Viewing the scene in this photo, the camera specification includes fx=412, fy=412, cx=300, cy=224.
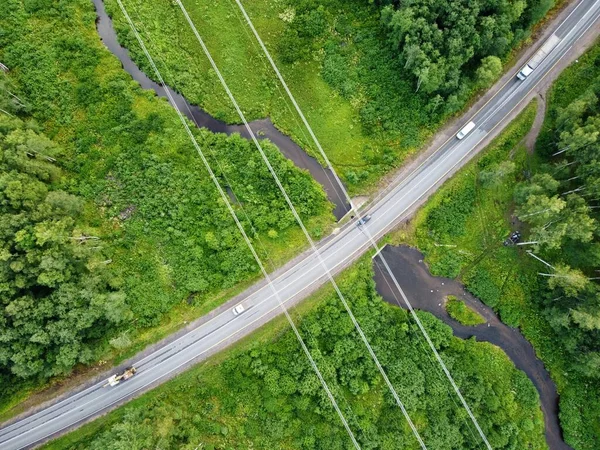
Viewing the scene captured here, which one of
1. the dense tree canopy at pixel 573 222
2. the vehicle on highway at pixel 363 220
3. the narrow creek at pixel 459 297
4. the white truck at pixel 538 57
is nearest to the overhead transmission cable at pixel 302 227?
the narrow creek at pixel 459 297

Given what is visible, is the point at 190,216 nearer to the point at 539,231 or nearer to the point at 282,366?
the point at 282,366

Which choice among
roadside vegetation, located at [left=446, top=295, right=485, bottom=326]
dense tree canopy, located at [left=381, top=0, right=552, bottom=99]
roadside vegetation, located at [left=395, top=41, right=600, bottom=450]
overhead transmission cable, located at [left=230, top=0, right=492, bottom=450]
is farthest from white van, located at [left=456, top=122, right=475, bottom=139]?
roadside vegetation, located at [left=446, top=295, right=485, bottom=326]

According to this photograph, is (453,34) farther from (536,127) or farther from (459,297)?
(459,297)

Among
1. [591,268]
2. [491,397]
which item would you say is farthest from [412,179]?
[491,397]

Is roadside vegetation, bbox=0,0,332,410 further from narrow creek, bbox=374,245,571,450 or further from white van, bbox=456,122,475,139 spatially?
white van, bbox=456,122,475,139

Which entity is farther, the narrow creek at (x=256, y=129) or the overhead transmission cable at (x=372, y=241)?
the narrow creek at (x=256, y=129)

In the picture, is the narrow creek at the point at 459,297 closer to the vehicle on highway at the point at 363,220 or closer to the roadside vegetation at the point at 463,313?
the roadside vegetation at the point at 463,313
